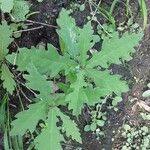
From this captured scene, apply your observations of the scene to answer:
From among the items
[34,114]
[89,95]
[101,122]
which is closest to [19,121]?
[34,114]

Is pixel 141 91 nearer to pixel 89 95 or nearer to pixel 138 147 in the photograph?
pixel 138 147

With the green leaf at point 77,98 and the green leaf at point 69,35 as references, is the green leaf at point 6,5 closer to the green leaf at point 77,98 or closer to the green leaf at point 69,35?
the green leaf at point 69,35

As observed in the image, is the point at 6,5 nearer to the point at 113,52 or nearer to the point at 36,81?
the point at 36,81

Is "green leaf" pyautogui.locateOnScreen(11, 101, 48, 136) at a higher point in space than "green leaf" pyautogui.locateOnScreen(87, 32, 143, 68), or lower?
lower

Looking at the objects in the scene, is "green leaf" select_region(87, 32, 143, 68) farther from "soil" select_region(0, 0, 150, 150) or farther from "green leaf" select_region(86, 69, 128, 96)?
"soil" select_region(0, 0, 150, 150)

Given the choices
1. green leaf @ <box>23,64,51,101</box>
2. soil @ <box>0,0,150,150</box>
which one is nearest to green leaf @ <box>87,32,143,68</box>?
green leaf @ <box>23,64,51,101</box>

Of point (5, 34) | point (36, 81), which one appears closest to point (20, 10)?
point (5, 34)
